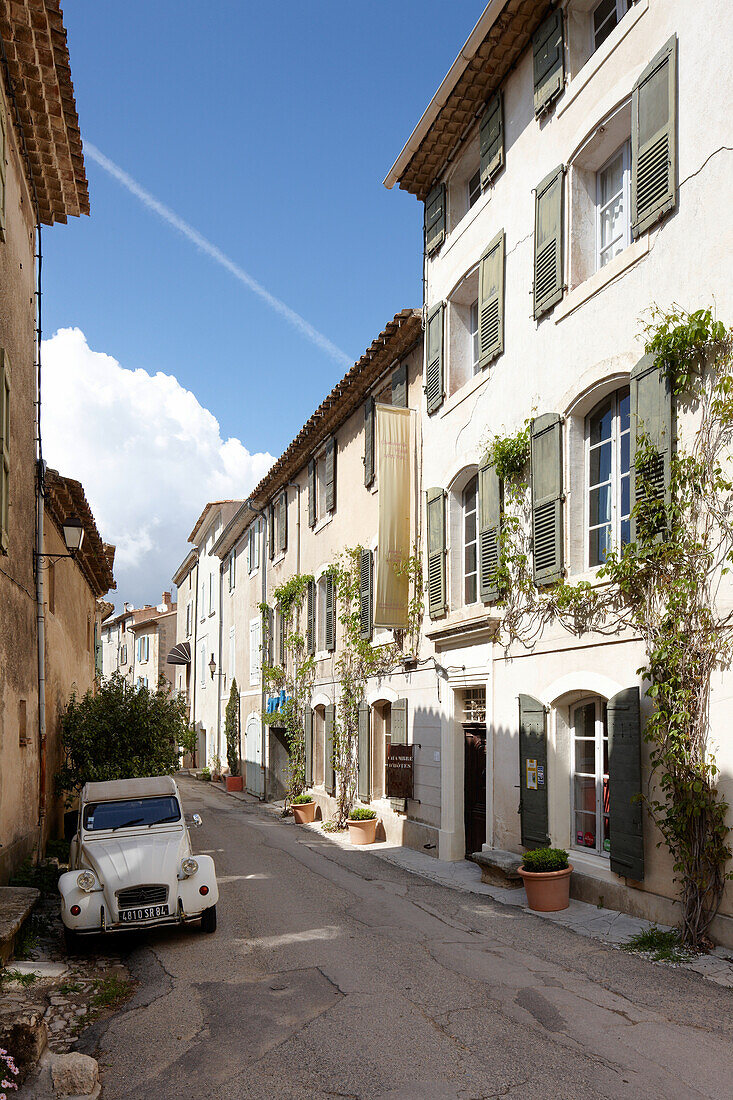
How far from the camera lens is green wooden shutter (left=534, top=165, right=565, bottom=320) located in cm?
1079

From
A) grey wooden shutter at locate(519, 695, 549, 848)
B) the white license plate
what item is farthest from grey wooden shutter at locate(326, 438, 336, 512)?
the white license plate

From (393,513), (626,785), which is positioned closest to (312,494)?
(393,513)

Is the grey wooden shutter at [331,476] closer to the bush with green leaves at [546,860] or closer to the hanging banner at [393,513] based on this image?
the hanging banner at [393,513]

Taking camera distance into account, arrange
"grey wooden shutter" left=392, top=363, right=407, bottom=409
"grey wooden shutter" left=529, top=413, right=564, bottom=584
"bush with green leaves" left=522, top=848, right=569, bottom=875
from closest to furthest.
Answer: "bush with green leaves" left=522, top=848, right=569, bottom=875
"grey wooden shutter" left=529, top=413, right=564, bottom=584
"grey wooden shutter" left=392, top=363, right=407, bottom=409

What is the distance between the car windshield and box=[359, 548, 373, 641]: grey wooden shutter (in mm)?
7443

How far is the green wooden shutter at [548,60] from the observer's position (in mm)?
10945

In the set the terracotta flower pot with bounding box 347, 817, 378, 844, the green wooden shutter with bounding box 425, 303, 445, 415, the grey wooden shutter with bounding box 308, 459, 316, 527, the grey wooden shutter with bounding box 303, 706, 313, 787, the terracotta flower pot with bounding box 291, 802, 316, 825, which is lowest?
the terracotta flower pot with bounding box 291, 802, 316, 825

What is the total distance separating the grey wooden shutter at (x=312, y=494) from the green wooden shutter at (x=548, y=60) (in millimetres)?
11855

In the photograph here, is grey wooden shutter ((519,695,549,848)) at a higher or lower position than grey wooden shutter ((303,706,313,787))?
higher

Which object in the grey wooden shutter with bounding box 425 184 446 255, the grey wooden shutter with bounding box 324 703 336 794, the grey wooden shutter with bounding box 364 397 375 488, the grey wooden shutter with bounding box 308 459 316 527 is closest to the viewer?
the grey wooden shutter with bounding box 425 184 446 255

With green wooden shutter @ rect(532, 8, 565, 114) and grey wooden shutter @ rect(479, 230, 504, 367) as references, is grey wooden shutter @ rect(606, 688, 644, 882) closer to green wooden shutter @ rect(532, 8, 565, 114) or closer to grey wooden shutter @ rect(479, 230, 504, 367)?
grey wooden shutter @ rect(479, 230, 504, 367)

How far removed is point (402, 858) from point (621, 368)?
26.8ft

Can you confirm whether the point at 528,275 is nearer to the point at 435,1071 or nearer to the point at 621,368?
the point at 621,368

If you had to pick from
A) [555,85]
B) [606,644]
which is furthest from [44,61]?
[606,644]
